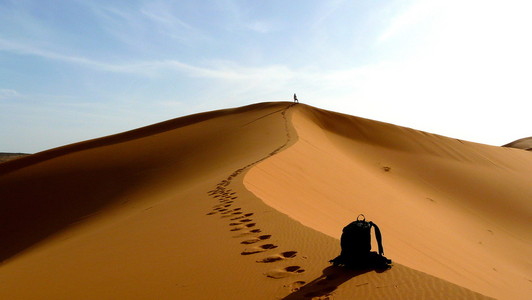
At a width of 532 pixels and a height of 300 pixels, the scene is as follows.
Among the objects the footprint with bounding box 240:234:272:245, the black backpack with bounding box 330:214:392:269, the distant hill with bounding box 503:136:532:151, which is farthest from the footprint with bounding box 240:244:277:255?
the distant hill with bounding box 503:136:532:151

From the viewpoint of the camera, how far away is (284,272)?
3428 mm

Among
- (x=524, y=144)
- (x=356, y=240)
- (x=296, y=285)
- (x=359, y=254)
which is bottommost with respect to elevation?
(x=524, y=144)

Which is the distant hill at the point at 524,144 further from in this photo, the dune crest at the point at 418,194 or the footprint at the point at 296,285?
the footprint at the point at 296,285

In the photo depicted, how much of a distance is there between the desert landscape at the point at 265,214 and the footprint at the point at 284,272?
21 millimetres

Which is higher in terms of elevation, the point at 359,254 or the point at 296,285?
the point at 359,254

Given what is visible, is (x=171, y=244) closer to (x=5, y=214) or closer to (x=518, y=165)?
(x=5, y=214)

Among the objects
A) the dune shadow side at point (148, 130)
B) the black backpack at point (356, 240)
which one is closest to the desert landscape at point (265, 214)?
the black backpack at point (356, 240)

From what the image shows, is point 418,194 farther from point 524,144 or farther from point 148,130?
point 524,144

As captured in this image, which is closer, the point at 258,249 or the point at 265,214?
the point at 258,249

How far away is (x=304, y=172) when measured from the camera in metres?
10.0

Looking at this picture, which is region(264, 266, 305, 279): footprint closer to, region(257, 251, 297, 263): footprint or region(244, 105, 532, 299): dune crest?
region(257, 251, 297, 263): footprint

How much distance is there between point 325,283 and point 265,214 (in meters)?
2.39

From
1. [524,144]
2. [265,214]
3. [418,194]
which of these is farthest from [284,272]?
[524,144]

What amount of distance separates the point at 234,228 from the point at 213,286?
67.3 inches
